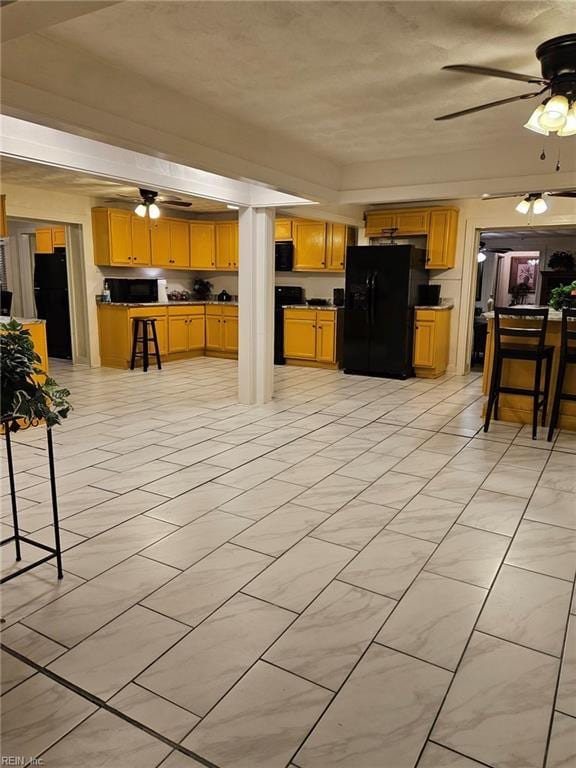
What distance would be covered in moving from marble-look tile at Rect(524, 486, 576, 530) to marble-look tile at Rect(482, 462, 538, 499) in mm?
70

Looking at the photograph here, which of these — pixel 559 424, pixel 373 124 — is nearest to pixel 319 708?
pixel 373 124

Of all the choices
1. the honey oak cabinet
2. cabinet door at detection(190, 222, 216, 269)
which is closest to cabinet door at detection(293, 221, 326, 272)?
cabinet door at detection(190, 222, 216, 269)

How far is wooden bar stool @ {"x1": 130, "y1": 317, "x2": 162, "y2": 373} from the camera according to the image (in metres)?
7.46

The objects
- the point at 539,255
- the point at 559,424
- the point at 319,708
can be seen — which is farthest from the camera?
the point at 539,255

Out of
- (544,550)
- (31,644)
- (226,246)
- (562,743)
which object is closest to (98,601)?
(31,644)

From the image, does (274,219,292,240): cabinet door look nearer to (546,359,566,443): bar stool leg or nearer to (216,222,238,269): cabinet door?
(216,222,238,269): cabinet door

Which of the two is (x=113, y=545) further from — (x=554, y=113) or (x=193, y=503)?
(x=554, y=113)

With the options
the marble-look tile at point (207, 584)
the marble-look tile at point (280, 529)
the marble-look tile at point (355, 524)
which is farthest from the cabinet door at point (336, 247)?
the marble-look tile at point (207, 584)

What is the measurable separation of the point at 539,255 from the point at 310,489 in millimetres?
10085

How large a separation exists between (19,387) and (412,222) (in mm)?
6432

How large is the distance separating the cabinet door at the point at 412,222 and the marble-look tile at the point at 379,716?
255 inches

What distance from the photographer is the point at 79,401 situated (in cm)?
564

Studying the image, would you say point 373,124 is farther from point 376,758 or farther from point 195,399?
point 376,758

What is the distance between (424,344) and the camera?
7.08 meters
